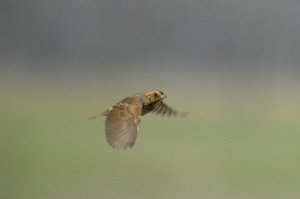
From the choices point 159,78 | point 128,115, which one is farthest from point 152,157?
point 128,115

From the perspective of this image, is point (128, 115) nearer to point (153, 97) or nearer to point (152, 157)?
point (153, 97)

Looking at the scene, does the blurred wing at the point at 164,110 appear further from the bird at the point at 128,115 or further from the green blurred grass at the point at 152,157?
the green blurred grass at the point at 152,157

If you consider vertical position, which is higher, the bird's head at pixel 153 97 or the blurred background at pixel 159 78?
the blurred background at pixel 159 78

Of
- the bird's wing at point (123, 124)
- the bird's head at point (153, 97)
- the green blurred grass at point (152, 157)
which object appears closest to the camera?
the bird's wing at point (123, 124)

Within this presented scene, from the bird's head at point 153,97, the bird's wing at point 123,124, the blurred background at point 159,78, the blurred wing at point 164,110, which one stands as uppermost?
the blurred background at point 159,78

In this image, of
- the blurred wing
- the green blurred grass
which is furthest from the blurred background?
the blurred wing

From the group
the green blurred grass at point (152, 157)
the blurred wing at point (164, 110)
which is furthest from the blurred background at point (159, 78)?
the blurred wing at point (164, 110)

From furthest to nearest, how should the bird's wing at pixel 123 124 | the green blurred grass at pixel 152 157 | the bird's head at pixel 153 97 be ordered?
1. the green blurred grass at pixel 152 157
2. the bird's head at pixel 153 97
3. the bird's wing at pixel 123 124

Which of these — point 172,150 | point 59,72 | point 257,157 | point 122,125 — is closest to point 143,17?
point 59,72

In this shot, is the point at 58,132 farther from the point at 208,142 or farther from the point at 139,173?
the point at 208,142

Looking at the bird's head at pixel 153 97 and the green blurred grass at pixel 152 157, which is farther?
the green blurred grass at pixel 152 157

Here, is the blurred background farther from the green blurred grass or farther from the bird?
the bird
